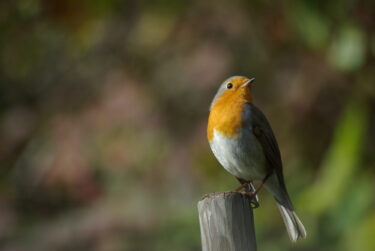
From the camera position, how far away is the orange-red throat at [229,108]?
4641 mm

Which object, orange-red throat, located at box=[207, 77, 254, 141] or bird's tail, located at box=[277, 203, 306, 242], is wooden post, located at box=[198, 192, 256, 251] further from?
bird's tail, located at box=[277, 203, 306, 242]

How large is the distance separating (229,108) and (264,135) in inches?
10.3

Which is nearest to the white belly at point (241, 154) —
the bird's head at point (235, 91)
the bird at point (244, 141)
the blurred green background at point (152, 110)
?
the bird at point (244, 141)

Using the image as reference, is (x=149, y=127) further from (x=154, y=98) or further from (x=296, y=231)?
(x=296, y=231)

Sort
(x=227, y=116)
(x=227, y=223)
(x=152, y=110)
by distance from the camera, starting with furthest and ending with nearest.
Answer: (x=152, y=110), (x=227, y=116), (x=227, y=223)

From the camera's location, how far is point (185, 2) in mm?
9180

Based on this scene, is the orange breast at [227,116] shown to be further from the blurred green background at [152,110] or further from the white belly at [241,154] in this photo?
the blurred green background at [152,110]

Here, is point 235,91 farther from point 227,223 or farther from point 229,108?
point 227,223

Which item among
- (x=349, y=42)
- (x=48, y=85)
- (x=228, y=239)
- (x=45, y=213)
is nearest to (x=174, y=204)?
(x=45, y=213)

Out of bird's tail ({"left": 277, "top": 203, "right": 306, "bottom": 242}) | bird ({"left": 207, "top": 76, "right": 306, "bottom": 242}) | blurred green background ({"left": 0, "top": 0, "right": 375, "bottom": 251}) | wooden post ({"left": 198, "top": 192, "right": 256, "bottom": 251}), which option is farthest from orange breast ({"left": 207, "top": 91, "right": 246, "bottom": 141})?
blurred green background ({"left": 0, "top": 0, "right": 375, "bottom": 251})

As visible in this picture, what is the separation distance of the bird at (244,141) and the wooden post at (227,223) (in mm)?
926

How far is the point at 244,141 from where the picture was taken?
15.5 feet

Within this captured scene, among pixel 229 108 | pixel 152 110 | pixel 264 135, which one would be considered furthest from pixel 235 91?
pixel 152 110

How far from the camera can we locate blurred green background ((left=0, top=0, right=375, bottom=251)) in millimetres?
7918
